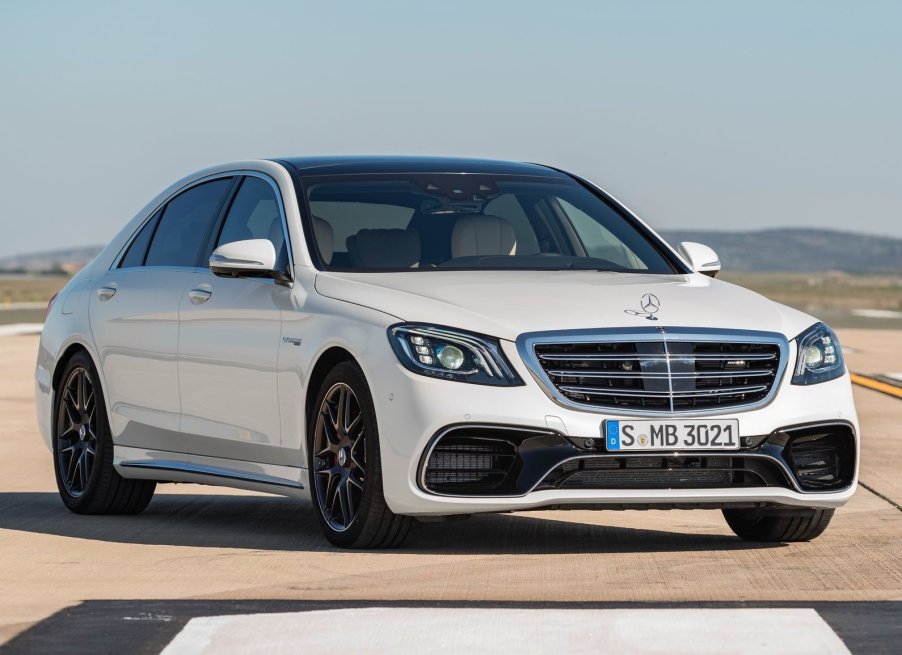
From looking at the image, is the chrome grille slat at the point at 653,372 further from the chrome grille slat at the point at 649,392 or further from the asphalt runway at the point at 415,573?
the asphalt runway at the point at 415,573

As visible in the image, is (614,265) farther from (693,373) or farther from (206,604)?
(206,604)

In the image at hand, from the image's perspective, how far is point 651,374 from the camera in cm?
780

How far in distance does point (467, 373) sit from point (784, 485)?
1.43 meters

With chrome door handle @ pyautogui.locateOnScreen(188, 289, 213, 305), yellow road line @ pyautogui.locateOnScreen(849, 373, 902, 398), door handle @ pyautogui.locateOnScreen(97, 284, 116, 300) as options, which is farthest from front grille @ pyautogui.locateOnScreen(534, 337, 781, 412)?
yellow road line @ pyautogui.locateOnScreen(849, 373, 902, 398)

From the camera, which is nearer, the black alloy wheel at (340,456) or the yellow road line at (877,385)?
the black alloy wheel at (340,456)

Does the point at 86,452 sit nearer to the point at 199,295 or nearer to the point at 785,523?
the point at 199,295

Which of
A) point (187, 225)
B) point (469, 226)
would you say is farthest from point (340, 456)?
point (187, 225)

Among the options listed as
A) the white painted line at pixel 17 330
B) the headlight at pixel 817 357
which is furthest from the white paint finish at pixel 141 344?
the white painted line at pixel 17 330

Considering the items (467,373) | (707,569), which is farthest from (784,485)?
(467,373)

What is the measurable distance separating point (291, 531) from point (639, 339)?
2.09m

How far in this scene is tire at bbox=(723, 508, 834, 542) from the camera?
848 cm

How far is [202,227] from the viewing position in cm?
976

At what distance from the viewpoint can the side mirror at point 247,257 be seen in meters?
8.57

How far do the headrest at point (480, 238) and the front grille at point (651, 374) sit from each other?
4.15 ft
